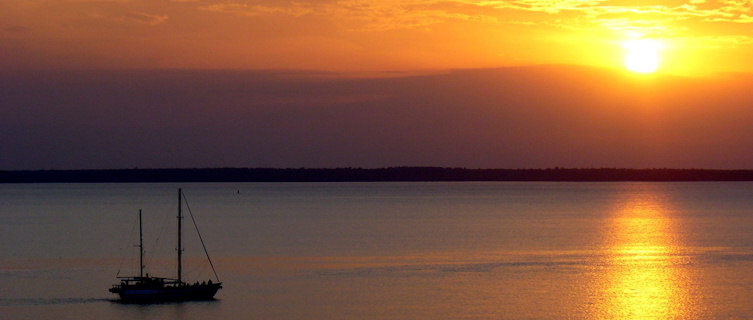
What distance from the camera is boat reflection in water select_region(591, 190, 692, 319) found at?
Result: 4919cm

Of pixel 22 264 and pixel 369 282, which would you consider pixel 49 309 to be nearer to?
pixel 369 282

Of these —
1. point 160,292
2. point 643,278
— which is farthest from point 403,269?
point 160,292

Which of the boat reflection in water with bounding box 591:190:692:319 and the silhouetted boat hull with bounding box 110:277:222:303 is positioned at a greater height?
the silhouetted boat hull with bounding box 110:277:222:303

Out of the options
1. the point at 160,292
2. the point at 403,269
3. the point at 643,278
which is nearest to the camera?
the point at 160,292

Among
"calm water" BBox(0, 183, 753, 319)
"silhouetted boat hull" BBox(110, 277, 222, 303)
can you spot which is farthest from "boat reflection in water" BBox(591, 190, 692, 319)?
"silhouetted boat hull" BBox(110, 277, 222, 303)

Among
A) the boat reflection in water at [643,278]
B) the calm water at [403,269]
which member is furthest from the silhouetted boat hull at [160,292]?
the boat reflection in water at [643,278]

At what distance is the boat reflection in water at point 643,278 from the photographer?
49.2 meters

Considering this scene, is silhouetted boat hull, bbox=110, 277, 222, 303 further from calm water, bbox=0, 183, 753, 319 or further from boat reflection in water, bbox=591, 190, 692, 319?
boat reflection in water, bbox=591, 190, 692, 319

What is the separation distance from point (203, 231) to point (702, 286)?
5978 cm

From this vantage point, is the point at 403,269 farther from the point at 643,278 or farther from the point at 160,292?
the point at 160,292

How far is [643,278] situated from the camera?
61781 millimetres

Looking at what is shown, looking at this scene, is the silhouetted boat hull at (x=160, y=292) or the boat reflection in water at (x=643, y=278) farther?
the silhouetted boat hull at (x=160, y=292)

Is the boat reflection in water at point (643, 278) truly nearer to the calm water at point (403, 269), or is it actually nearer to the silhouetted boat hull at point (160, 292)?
the calm water at point (403, 269)

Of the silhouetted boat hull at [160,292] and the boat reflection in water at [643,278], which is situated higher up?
the silhouetted boat hull at [160,292]
